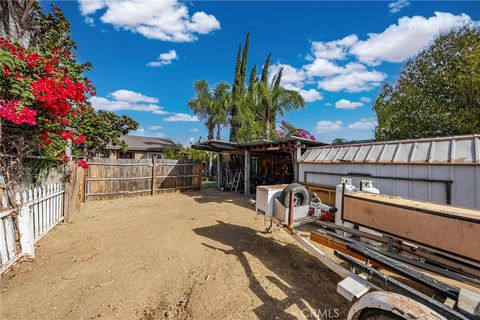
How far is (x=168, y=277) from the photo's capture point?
12.1 feet

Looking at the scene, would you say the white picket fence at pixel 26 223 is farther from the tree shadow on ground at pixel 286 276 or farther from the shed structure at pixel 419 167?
the shed structure at pixel 419 167

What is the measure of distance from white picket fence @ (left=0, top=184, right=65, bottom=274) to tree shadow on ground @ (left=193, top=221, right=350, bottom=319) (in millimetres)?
3238

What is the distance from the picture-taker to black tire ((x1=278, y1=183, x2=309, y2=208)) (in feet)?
13.7

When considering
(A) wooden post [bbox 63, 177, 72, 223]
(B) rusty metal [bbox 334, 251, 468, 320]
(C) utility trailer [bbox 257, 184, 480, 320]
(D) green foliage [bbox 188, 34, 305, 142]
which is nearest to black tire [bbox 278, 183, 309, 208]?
(C) utility trailer [bbox 257, 184, 480, 320]

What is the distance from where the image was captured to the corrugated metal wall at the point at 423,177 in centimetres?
467

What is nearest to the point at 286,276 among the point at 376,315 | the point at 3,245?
the point at 376,315

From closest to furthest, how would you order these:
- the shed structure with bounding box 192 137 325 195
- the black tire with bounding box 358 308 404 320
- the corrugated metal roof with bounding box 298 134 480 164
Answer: the black tire with bounding box 358 308 404 320, the corrugated metal roof with bounding box 298 134 480 164, the shed structure with bounding box 192 137 325 195

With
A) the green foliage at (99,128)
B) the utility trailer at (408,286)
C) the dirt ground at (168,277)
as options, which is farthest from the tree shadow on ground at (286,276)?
the green foliage at (99,128)

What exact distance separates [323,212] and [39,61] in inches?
234

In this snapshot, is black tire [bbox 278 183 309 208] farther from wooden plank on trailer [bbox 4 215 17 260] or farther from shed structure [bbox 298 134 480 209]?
wooden plank on trailer [bbox 4 215 17 260]

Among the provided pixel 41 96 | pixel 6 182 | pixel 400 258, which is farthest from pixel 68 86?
pixel 400 258

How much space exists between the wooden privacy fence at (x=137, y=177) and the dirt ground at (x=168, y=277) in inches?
181

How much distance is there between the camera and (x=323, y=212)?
477 cm

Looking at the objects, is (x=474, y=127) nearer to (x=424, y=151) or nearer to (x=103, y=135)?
(x=424, y=151)
